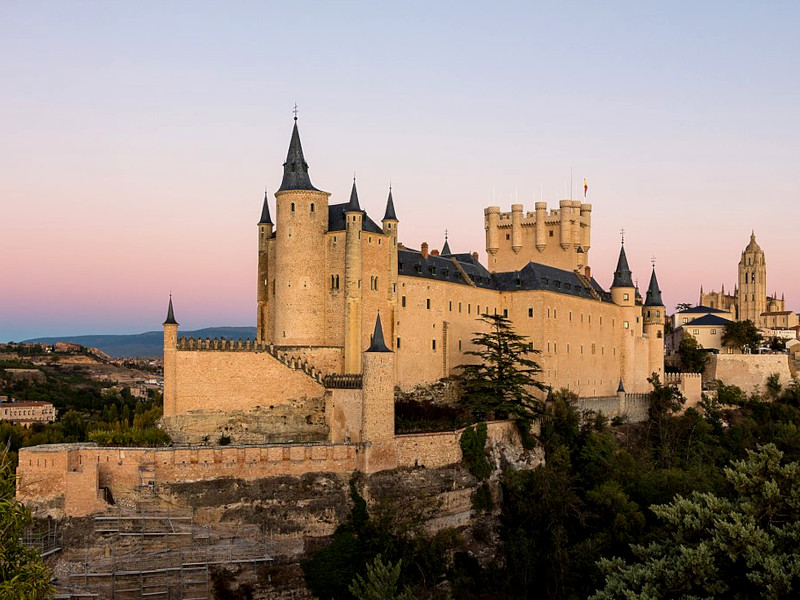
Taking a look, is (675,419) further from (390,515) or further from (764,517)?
(764,517)

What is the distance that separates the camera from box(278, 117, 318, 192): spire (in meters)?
43.8

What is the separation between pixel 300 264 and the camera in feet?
143

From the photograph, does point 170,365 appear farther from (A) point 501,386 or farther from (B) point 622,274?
(B) point 622,274

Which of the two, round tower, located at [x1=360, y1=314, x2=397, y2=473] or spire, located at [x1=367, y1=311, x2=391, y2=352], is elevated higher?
spire, located at [x1=367, y1=311, x2=391, y2=352]

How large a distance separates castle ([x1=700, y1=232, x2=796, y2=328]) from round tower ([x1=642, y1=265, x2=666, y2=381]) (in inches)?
1781

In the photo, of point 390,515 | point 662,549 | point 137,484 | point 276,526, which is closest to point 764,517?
point 662,549

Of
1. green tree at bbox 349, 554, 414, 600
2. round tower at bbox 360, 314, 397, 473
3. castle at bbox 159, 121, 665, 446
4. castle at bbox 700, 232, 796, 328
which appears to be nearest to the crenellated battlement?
castle at bbox 159, 121, 665, 446

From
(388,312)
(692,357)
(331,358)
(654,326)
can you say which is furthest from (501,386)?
(692,357)

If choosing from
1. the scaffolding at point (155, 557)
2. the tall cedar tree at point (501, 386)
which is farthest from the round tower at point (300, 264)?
the scaffolding at point (155, 557)

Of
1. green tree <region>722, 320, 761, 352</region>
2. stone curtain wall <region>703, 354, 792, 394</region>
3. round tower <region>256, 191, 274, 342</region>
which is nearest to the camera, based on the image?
round tower <region>256, 191, 274, 342</region>

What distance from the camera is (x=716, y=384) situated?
64938 mm

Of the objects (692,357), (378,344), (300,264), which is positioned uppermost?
(300,264)

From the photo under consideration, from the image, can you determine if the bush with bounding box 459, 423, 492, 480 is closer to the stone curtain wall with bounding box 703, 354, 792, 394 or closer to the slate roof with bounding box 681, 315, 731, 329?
the stone curtain wall with bounding box 703, 354, 792, 394

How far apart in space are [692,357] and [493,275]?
20.1 meters
